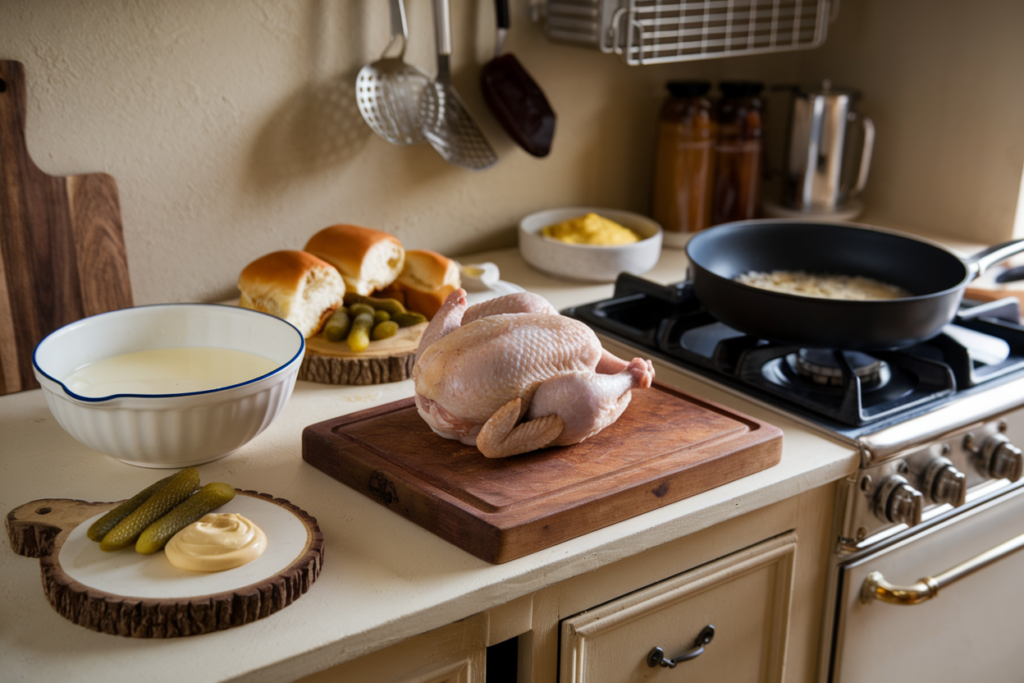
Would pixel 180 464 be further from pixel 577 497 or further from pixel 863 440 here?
pixel 863 440

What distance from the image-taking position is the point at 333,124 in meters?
1.42

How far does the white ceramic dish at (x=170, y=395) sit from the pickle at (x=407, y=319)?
0.25m

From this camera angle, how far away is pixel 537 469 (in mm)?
874

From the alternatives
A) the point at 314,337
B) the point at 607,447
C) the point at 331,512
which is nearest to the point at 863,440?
the point at 607,447

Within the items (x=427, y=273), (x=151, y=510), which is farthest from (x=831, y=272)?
(x=151, y=510)

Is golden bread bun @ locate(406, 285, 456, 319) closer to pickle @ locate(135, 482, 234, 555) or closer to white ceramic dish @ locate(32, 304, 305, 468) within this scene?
white ceramic dish @ locate(32, 304, 305, 468)

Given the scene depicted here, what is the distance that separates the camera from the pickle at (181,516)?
736mm

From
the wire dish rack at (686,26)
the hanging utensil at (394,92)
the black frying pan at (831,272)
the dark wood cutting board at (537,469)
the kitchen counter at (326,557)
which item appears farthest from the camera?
the wire dish rack at (686,26)

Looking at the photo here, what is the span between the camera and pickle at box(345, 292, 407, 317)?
1.24m

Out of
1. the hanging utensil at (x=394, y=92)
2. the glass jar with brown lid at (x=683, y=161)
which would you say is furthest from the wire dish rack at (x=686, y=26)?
the hanging utensil at (x=394, y=92)

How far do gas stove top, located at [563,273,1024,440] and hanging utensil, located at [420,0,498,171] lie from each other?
35 centimetres

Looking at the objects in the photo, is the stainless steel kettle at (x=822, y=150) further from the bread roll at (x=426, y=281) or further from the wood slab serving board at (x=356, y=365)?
the wood slab serving board at (x=356, y=365)

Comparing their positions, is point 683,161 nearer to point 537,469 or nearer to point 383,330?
point 383,330

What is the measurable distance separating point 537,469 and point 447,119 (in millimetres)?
809
